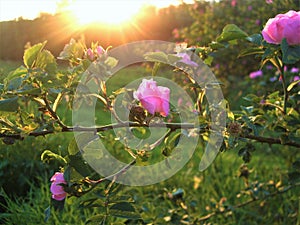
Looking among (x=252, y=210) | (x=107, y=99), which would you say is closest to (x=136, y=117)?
(x=107, y=99)

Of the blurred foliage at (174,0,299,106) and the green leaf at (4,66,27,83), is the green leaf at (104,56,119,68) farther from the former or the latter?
the blurred foliage at (174,0,299,106)

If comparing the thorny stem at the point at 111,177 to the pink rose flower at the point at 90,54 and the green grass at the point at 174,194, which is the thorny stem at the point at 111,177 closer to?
the pink rose flower at the point at 90,54

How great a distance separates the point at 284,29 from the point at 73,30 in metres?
11.5

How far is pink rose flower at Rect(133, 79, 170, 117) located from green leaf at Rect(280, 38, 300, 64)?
8.5 inches

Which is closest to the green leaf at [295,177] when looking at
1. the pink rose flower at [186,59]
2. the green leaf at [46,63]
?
the pink rose flower at [186,59]

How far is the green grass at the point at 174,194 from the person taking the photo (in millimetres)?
1795

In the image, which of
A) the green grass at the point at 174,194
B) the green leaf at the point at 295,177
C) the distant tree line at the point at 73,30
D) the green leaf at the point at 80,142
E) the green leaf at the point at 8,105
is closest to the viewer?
the green leaf at the point at 8,105

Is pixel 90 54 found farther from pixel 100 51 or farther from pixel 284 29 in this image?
pixel 284 29

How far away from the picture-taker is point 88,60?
34.0 inches

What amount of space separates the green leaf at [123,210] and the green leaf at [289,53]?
15.5 inches

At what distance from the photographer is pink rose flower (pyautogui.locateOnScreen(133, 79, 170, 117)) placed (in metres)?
0.79

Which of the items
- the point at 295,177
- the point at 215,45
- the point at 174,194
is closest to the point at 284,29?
the point at 215,45

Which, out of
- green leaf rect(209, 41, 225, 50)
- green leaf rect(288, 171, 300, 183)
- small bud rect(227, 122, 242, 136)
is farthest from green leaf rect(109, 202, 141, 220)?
green leaf rect(288, 171, 300, 183)

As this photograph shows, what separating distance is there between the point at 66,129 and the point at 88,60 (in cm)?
14
